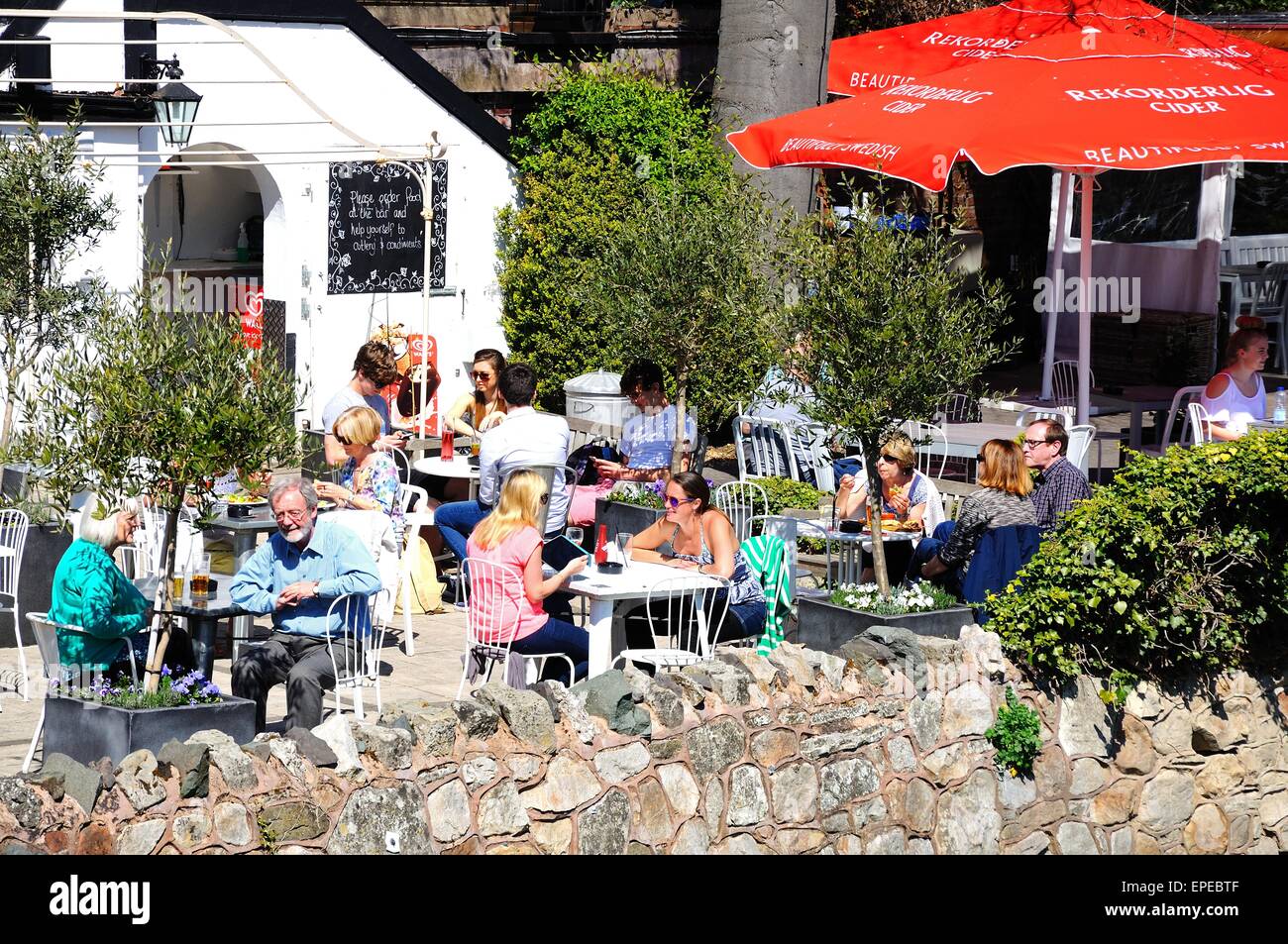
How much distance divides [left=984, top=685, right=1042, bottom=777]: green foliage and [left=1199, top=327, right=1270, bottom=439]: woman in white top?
3.74m

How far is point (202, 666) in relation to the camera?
7797mm

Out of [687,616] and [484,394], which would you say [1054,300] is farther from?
[687,616]

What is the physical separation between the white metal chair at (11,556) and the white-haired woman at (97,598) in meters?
1.47

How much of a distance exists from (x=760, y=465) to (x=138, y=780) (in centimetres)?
697

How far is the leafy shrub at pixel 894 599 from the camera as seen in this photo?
8.41 meters

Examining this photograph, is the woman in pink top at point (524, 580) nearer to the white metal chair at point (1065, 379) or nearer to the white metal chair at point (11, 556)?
the white metal chair at point (11, 556)

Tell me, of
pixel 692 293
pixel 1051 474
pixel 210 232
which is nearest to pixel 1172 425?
pixel 1051 474

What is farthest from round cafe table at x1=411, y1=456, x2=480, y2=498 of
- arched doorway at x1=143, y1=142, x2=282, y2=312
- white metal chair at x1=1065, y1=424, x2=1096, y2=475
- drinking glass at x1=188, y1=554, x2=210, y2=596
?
arched doorway at x1=143, y1=142, x2=282, y2=312

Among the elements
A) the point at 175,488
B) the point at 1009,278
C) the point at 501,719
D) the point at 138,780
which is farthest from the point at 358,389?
the point at 1009,278

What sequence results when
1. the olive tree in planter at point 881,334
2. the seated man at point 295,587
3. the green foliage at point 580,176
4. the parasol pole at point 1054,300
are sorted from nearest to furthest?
the seated man at point 295,587 → the olive tree in planter at point 881,334 → the parasol pole at point 1054,300 → the green foliage at point 580,176

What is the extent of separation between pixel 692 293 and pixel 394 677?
3.30 metres

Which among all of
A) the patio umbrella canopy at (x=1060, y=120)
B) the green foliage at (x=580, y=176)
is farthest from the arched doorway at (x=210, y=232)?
the patio umbrella canopy at (x=1060, y=120)
